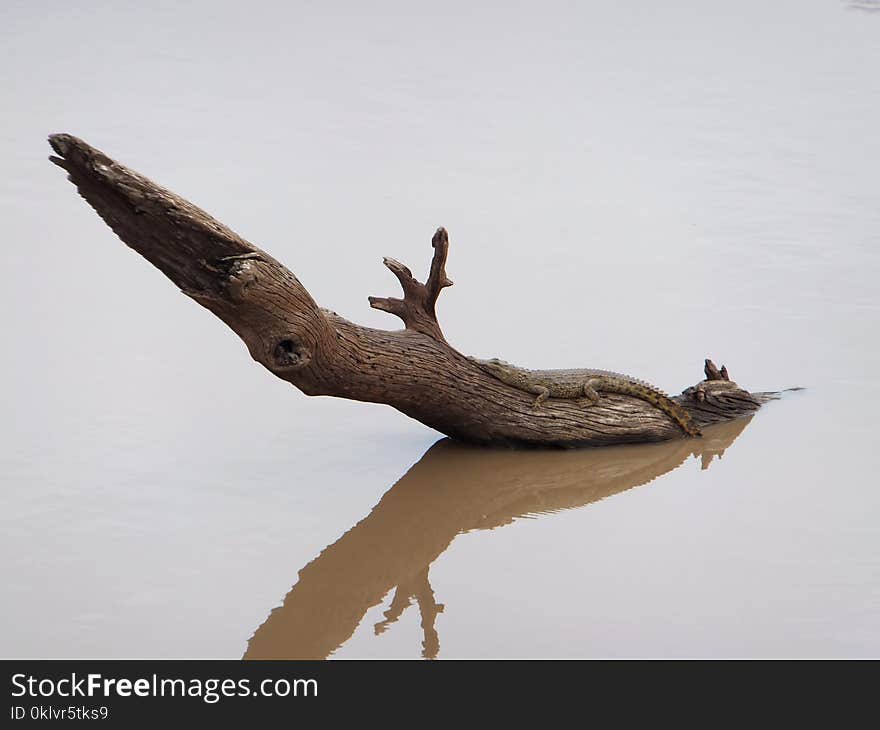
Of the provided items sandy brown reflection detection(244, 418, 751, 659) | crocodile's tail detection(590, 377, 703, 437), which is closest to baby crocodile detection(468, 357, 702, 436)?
crocodile's tail detection(590, 377, 703, 437)

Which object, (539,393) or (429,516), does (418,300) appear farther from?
(429,516)

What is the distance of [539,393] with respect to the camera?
8.50 meters

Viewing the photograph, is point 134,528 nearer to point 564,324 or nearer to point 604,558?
point 604,558

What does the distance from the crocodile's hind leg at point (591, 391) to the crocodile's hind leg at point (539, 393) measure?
0.24 metres

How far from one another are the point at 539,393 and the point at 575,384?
0.75ft

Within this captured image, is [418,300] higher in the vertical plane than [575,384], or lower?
higher

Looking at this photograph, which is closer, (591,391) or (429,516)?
(429,516)

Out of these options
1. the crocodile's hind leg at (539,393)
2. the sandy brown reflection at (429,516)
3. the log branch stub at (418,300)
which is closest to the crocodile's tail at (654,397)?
the sandy brown reflection at (429,516)

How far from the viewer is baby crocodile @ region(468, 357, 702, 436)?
841 centimetres

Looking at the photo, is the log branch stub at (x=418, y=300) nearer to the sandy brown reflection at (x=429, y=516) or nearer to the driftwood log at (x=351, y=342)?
the driftwood log at (x=351, y=342)

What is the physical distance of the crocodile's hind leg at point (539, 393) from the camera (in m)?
8.45

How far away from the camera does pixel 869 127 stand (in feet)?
55.8

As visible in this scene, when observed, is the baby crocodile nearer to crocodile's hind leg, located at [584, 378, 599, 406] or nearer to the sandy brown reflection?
crocodile's hind leg, located at [584, 378, 599, 406]

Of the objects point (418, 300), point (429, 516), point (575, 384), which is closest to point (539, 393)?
point (575, 384)
